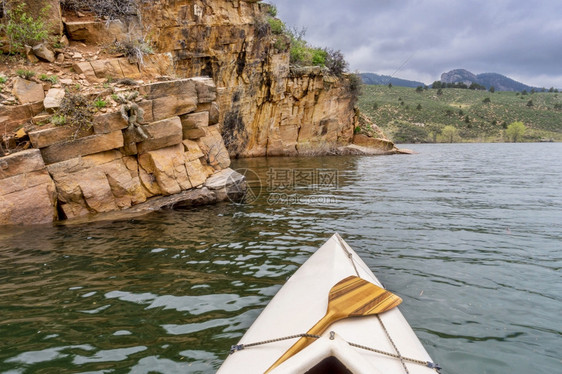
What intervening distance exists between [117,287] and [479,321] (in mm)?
4315

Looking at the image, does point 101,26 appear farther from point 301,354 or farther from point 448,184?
point 448,184

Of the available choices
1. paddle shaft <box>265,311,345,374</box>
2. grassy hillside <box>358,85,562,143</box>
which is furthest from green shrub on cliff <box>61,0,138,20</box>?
grassy hillside <box>358,85,562,143</box>

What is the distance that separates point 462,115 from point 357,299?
233 feet

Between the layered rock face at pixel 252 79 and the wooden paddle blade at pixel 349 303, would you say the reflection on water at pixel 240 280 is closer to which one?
the wooden paddle blade at pixel 349 303

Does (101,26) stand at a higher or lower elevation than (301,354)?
higher

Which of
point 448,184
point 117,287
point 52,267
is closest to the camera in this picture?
point 117,287

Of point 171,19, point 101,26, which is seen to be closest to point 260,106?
point 171,19

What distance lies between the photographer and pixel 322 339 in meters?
2.29

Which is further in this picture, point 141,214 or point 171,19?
point 171,19

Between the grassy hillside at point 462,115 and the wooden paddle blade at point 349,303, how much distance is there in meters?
48.8

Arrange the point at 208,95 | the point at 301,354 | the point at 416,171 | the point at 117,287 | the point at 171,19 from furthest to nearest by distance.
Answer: the point at 171,19 < the point at 416,171 < the point at 208,95 < the point at 117,287 < the point at 301,354

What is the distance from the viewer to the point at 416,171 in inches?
658

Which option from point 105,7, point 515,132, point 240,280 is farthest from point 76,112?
point 515,132

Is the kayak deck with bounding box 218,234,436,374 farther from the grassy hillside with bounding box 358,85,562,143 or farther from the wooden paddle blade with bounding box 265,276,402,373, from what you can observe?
the grassy hillside with bounding box 358,85,562,143
